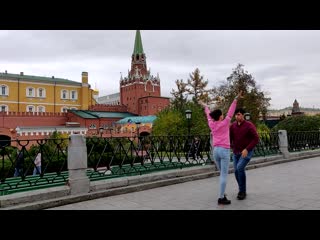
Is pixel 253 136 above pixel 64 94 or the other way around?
the other way around

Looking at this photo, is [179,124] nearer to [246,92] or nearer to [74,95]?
[246,92]

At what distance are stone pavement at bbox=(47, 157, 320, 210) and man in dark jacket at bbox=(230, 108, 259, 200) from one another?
1.28ft

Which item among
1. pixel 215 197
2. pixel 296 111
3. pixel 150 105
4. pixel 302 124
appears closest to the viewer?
pixel 215 197

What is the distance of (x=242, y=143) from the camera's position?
6.24 meters

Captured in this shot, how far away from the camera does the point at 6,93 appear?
59.2 metres

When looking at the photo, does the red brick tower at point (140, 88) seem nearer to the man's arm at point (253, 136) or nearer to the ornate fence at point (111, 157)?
the ornate fence at point (111, 157)

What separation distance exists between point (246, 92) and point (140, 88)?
3846cm

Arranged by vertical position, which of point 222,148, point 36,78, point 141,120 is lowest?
point 222,148

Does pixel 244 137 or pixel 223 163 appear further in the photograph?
pixel 244 137

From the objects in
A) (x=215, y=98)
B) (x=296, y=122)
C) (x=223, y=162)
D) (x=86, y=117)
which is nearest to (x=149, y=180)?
(x=223, y=162)

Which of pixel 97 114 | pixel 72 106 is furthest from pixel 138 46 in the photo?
pixel 97 114

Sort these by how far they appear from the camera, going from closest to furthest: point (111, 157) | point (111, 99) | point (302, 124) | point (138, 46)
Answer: point (111, 157) < point (302, 124) < point (138, 46) < point (111, 99)

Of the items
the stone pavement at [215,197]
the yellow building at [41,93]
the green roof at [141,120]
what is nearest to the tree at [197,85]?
the green roof at [141,120]

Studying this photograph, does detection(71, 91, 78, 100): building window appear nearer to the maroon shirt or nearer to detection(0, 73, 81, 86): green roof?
detection(0, 73, 81, 86): green roof
